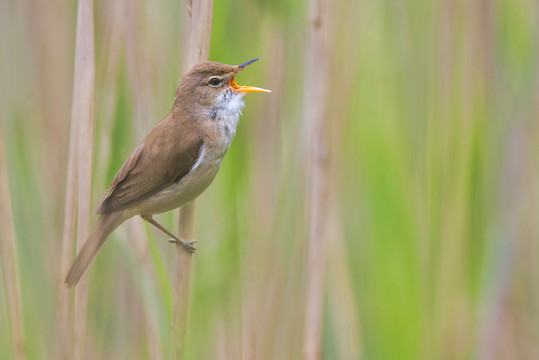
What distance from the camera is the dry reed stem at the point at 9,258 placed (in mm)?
1941

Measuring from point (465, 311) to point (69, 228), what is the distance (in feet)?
3.81

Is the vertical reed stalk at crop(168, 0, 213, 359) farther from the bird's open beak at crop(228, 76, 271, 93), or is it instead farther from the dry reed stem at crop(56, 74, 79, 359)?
the dry reed stem at crop(56, 74, 79, 359)

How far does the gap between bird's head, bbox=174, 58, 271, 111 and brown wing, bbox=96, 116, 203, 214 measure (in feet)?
0.35

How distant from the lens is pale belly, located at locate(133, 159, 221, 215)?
79.0 inches

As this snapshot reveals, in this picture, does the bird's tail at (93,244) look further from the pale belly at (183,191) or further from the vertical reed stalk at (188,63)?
the vertical reed stalk at (188,63)

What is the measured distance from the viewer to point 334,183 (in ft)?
6.64

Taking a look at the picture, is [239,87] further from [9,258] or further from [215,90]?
[9,258]

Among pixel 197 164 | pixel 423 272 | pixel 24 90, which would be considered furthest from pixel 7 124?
pixel 423 272

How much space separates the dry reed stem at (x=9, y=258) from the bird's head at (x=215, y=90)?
0.57 m

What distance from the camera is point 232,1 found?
1789 mm

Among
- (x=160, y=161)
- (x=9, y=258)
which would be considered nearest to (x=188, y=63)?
(x=160, y=161)

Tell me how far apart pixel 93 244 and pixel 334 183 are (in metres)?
0.72

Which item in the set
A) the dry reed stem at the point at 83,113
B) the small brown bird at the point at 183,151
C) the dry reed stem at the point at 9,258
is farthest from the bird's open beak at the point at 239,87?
the dry reed stem at the point at 9,258

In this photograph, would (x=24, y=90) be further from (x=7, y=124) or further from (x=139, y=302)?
(x=139, y=302)
